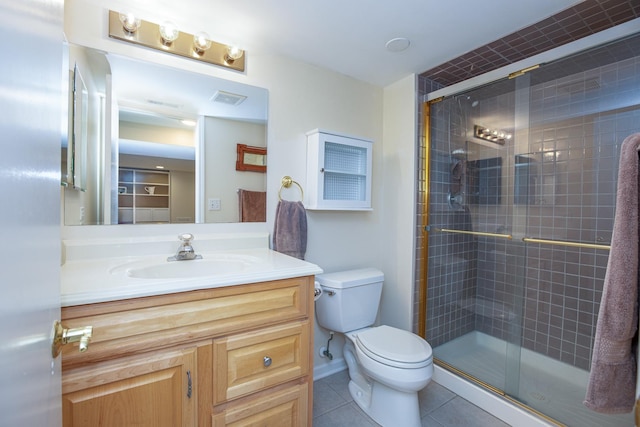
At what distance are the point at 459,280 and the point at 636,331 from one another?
153cm

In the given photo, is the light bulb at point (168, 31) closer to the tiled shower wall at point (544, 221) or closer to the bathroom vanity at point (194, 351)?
the bathroom vanity at point (194, 351)

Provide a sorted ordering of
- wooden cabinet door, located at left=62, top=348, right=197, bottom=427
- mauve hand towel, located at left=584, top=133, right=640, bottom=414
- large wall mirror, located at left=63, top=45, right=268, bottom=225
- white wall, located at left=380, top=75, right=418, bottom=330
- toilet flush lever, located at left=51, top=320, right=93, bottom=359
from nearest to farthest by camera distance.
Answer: toilet flush lever, located at left=51, top=320, right=93, bottom=359, mauve hand towel, located at left=584, top=133, right=640, bottom=414, wooden cabinet door, located at left=62, top=348, right=197, bottom=427, large wall mirror, located at left=63, top=45, right=268, bottom=225, white wall, located at left=380, top=75, right=418, bottom=330

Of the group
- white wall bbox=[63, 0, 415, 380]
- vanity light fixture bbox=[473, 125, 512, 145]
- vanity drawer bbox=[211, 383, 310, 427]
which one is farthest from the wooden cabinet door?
vanity light fixture bbox=[473, 125, 512, 145]

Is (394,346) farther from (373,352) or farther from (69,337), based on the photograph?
(69,337)

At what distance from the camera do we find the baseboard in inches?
75.4

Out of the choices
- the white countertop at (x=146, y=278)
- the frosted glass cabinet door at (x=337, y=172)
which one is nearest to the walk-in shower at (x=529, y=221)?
the frosted glass cabinet door at (x=337, y=172)

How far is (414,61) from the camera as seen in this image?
72.1 inches

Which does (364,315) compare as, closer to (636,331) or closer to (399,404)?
(399,404)

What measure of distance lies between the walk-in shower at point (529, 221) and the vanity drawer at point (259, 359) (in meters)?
1.19

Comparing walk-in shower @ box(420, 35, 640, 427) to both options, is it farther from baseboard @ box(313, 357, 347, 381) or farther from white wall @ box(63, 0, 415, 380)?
baseboard @ box(313, 357, 347, 381)

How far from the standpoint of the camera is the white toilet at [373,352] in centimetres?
141

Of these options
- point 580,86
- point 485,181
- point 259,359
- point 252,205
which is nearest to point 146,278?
point 259,359

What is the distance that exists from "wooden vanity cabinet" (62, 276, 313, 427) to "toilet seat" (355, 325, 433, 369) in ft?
1.32

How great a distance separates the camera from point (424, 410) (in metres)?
1.63
